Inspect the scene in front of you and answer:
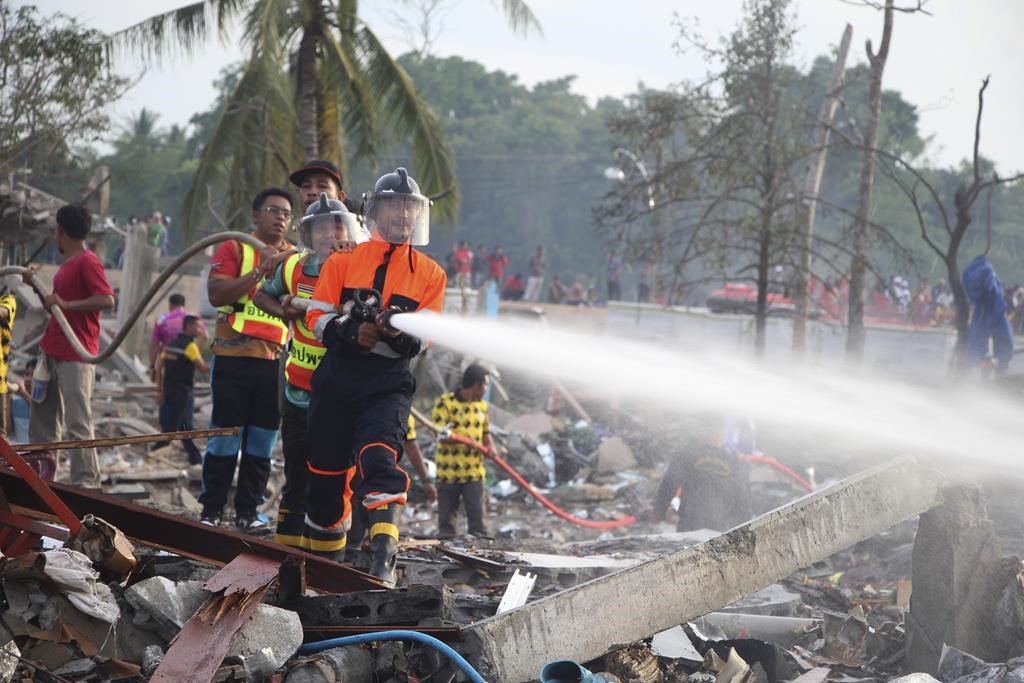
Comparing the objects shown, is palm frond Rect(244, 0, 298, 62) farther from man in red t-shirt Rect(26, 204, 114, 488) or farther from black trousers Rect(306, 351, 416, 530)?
black trousers Rect(306, 351, 416, 530)

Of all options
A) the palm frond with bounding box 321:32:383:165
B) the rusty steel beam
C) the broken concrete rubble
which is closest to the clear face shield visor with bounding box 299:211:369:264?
the rusty steel beam

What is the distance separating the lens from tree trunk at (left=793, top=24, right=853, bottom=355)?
645 inches

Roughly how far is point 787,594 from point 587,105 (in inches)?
2712

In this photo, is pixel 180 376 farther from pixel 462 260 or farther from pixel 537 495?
pixel 462 260

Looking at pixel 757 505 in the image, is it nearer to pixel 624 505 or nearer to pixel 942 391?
pixel 624 505

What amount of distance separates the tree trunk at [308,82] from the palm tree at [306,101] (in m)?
0.02

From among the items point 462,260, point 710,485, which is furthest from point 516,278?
point 710,485

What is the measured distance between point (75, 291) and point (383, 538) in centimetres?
347

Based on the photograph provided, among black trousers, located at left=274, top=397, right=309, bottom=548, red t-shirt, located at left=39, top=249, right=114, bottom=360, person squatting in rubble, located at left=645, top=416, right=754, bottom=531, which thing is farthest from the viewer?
person squatting in rubble, located at left=645, top=416, right=754, bottom=531

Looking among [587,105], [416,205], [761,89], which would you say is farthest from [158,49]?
[587,105]

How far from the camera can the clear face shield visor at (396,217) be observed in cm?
535

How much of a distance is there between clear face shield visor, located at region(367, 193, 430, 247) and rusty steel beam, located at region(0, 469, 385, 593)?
1.64 m

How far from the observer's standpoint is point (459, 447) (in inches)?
371

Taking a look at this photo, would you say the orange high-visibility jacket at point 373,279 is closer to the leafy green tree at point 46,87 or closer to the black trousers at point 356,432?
the black trousers at point 356,432
